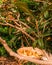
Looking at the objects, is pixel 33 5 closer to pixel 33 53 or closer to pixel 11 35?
pixel 11 35

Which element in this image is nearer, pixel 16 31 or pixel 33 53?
pixel 33 53

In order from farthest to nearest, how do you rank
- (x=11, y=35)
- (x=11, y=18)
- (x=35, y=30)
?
1. (x=11, y=35)
2. (x=11, y=18)
3. (x=35, y=30)

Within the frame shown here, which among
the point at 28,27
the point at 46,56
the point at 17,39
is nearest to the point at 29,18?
the point at 28,27

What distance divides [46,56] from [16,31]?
589 millimetres

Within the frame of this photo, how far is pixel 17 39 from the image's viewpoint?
2742 mm

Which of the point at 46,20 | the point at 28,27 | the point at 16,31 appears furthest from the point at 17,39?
the point at 46,20

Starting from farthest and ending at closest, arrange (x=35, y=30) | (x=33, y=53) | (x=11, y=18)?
(x=11, y=18), (x=35, y=30), (x=33, y=53)

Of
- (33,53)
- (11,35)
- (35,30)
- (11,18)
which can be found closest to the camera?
(33,53)

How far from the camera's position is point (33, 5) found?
2.80 meters

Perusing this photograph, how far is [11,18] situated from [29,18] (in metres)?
0.20

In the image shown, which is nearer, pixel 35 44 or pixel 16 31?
pixel 35 44

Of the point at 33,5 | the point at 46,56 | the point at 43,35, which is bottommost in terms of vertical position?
the point at 46,56

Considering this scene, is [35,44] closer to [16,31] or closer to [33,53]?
[33,53]

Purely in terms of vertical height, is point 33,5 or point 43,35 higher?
point 33,5
